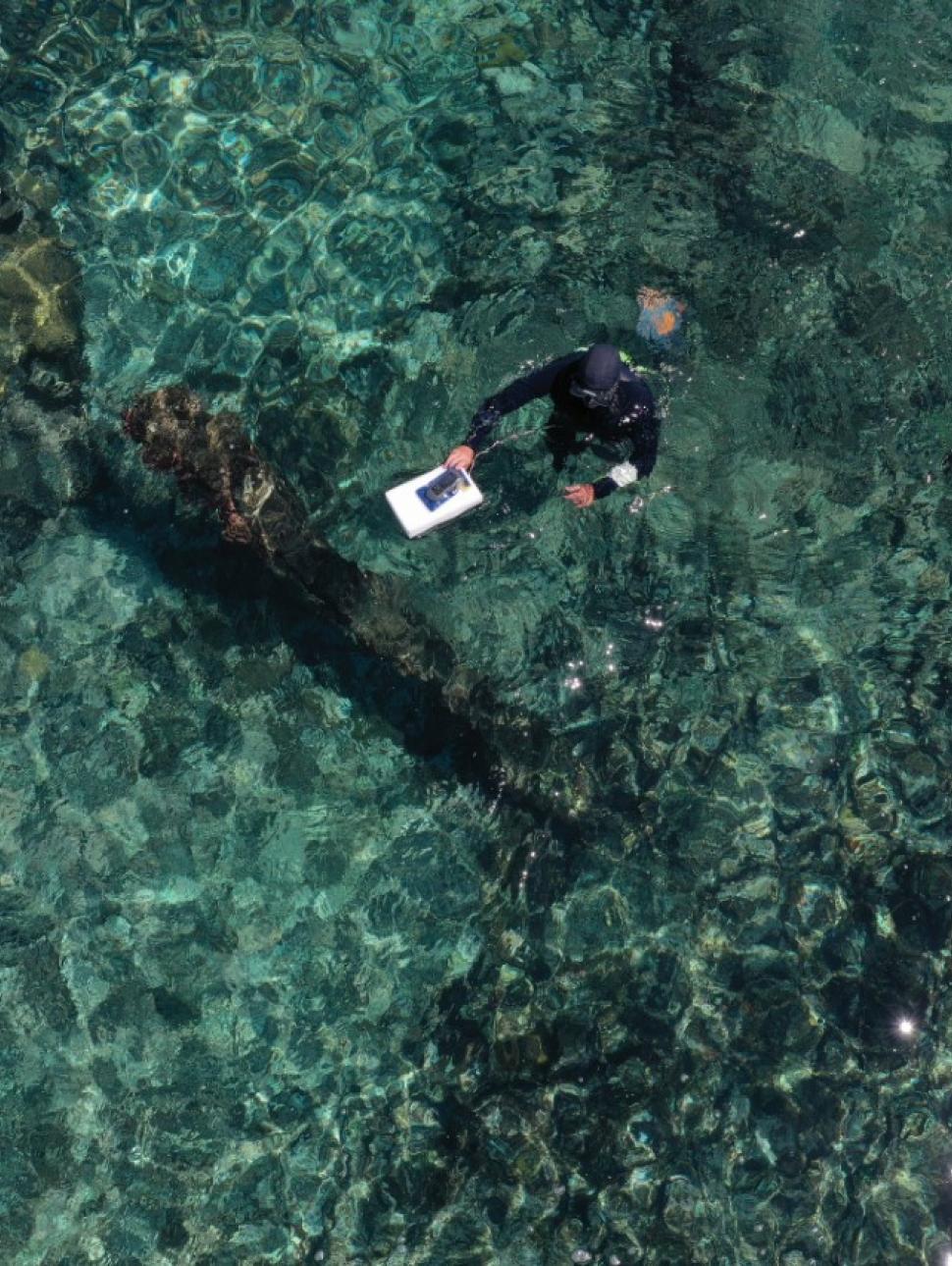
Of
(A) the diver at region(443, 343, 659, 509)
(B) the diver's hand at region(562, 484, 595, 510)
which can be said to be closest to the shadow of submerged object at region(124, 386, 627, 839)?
(A) the diver at region(443, 343, 659, 509)

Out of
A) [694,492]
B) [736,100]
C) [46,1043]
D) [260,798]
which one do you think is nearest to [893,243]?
[736,100]

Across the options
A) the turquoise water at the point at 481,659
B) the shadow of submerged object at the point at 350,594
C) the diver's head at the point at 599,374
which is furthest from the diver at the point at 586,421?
the shadow of submerged object at the point at 350,594

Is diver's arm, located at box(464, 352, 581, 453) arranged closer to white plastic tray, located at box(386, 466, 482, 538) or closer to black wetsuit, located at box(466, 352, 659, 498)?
black wetsuit, located at box(466, 352, 659, 498)

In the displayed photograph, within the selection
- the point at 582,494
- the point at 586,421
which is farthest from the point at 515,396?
the point at 582,494

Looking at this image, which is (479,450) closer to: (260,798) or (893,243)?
(260,798)

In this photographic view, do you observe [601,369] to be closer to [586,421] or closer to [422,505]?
[586,421]
